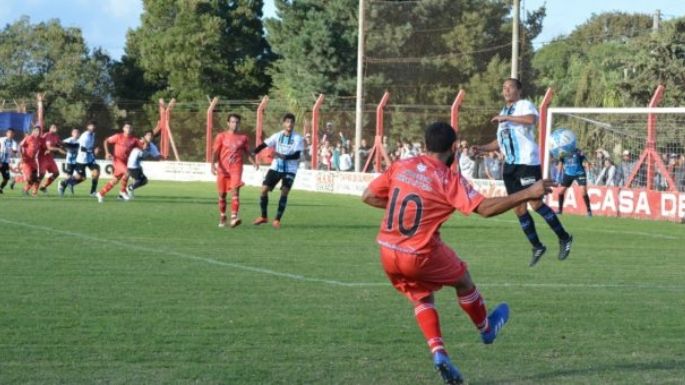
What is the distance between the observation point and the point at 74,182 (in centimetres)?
3266

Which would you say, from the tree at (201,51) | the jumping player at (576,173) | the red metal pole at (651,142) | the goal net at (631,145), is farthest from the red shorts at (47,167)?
the tree at (201,51)

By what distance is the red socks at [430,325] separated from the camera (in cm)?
774

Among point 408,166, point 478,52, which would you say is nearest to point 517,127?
point 408,166

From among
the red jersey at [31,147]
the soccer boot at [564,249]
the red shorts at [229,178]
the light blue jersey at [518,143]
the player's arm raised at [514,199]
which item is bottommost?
the soccer boot at [564,249]

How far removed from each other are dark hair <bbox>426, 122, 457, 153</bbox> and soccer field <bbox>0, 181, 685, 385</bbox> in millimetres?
1486

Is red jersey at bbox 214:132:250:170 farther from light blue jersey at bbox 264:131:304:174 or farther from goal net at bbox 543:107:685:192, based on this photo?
goal net at bbox 543:107:685:192

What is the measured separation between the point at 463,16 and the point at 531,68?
5564 millimetres

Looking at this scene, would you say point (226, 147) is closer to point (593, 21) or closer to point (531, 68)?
point (531, 68)

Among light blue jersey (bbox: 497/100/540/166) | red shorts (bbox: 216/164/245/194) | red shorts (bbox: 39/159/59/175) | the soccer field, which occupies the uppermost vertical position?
light blue jersey (bbox: 497/100/540/166)

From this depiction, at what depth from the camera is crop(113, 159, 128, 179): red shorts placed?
30.2 meters

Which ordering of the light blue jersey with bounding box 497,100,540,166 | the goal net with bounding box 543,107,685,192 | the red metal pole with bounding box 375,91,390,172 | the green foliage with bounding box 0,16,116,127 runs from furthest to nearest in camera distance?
the green foliage with bounding box 0,16,116,127 < the red metal pole with bounding box 375,91,390,172 < the goal net with bounding box 543,107,685,192 < the light blue jersey with bounding box 497,100,540,166

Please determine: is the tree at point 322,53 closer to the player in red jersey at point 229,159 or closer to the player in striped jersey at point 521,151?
the player in red jersey at point 229,159

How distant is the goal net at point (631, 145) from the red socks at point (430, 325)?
19645mm

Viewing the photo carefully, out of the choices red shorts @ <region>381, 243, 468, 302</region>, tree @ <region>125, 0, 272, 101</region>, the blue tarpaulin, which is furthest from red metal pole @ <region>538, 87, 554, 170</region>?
tree @ <region>125, 0, 272, 101</region>
